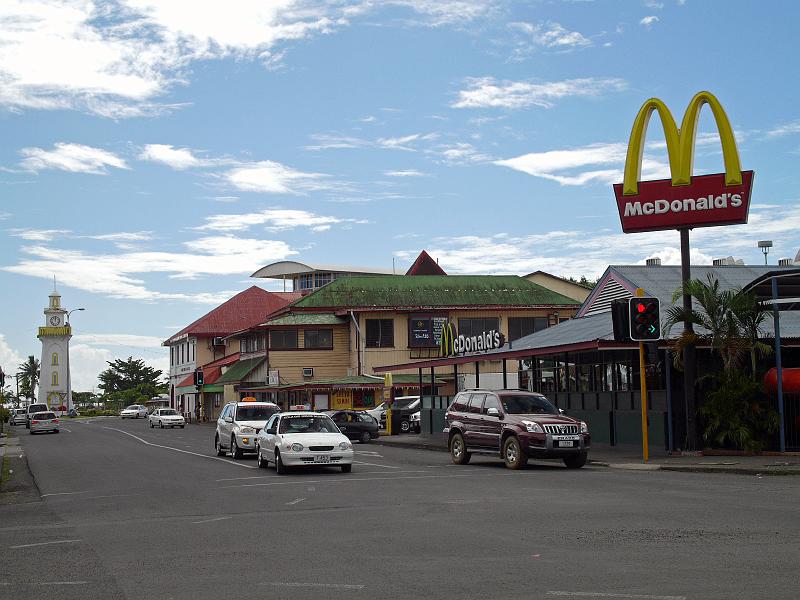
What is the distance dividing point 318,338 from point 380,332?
426cm

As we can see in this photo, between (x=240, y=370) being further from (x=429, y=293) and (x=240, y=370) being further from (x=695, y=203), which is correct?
(x=695, y=203)

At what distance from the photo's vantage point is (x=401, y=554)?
10.7 metres

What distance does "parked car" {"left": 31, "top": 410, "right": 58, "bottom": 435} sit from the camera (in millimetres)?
58375

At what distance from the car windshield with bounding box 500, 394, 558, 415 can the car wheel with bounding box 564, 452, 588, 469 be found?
1115 millimetres

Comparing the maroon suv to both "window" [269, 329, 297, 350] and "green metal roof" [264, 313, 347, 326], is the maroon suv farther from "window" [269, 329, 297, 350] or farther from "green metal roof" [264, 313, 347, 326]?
"window" [269, 329, 297, 350]

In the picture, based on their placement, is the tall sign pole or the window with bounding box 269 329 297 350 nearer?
the tall sign pole

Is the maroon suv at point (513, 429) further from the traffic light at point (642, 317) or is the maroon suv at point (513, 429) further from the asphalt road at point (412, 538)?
the traffic light at point (642, 317)

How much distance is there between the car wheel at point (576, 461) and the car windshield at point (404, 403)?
24254mm

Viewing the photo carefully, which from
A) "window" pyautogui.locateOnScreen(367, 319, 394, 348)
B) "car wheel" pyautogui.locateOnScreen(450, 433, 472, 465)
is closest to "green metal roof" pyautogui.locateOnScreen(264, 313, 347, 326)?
"window" pyautogui.locateOnScreen(367, 319, 394, 348)

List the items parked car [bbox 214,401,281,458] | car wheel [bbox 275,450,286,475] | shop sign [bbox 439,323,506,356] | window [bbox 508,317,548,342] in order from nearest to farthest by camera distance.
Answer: car wheel [bbox 275,450,286,475]
parked car [bbox 214,401,281,458]
shop sign [bbox 439,323,506,356]
window [bbox 508,317,548,342]

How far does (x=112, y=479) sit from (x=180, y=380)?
75714 mm

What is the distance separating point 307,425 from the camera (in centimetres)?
2420

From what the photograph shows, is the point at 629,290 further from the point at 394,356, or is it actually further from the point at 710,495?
the point at 394,356

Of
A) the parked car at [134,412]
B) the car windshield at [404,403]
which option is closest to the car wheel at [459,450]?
the car windshield at [404,403]
